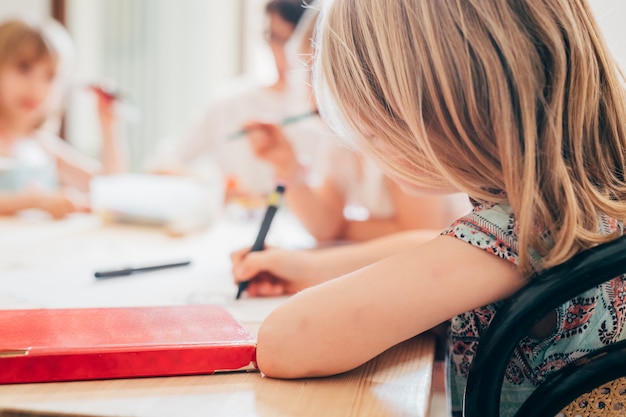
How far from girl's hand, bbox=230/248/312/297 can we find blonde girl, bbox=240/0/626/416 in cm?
23

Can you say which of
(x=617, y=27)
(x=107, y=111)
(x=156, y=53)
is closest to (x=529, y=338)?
(x=617, y=27)

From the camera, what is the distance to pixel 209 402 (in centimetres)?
44

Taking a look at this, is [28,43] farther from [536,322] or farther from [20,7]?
[536,322]

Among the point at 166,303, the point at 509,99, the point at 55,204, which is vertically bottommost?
the point at 55,204

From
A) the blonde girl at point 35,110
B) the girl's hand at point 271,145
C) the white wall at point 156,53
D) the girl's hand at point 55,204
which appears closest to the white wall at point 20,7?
the white wall at point 156,53

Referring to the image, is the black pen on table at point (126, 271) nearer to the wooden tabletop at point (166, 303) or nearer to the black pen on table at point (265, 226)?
the wooden tabletop at point (166, 303)

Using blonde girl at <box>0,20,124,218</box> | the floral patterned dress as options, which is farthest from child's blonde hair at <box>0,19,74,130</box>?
the floral patterned dress

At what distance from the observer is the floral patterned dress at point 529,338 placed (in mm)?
480

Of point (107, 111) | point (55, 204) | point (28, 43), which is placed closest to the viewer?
point (55, 204)

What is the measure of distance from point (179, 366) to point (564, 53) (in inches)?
14.9

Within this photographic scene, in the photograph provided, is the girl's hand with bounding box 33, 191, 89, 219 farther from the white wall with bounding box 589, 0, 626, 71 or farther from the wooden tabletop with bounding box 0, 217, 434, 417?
the white wall with bounding box 589, 0, 626, 71

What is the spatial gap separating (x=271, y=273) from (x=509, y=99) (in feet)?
1.20

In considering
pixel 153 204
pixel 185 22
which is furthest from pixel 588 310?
pixel 185 22

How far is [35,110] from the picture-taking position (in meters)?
1.87
